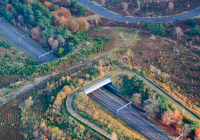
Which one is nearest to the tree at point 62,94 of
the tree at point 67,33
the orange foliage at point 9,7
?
the tree at point 67,33

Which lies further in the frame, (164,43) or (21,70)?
(164,43)

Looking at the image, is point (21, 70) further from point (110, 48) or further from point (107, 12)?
point (107, 12)

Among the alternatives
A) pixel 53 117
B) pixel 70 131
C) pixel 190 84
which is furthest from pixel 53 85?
pixel 190 84

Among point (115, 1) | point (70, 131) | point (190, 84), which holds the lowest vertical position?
point (70, 131)

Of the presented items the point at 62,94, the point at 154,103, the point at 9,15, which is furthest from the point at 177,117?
the point at 9,15

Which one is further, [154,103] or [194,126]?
[154,103]

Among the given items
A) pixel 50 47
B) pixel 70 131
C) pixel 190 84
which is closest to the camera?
pixel 70 131

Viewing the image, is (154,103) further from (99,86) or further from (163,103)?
(99,86)

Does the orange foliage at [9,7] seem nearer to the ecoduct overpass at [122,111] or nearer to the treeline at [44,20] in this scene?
the treeline at [44,20]
